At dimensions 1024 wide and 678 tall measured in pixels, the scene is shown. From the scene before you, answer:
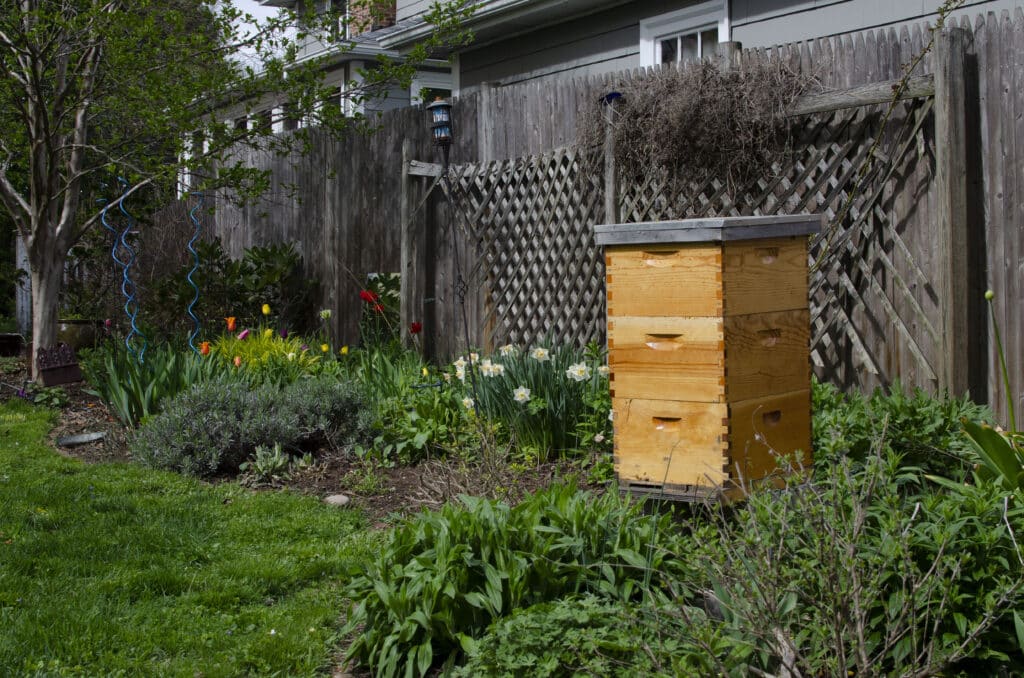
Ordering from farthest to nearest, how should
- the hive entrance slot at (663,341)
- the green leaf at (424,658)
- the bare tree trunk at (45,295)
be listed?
the bare tree trunk at (45,295) → the hive entrance slot at (663,341) → the green leaf at (424,658)

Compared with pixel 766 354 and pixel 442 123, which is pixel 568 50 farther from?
pixel 766 354

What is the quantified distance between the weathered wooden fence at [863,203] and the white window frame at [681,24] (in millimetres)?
2635

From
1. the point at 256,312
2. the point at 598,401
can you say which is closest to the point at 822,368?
the point at 598,401

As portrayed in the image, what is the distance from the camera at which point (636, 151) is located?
6914 millimetres

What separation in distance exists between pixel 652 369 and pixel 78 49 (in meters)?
6.96

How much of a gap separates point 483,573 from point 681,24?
797cm

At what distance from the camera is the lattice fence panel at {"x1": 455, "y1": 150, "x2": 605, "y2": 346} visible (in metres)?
7.46

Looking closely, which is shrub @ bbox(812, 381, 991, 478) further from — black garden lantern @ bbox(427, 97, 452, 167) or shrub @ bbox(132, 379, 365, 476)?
black garden lantern @ bbox(427, 97, 452, 167)

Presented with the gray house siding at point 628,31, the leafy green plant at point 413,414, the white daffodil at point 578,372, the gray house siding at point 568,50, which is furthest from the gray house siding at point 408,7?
the white daffodil at point 578,372

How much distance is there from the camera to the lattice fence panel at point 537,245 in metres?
7.46

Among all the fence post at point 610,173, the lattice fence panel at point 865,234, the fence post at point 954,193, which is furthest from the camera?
the fence post at point 610,173

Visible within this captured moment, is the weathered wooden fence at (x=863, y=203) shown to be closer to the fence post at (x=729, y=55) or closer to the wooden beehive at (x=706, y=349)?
the fence post at (x=729, y=55)

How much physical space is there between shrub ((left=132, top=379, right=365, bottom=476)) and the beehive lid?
2719 mm

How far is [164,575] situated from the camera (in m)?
4.04
